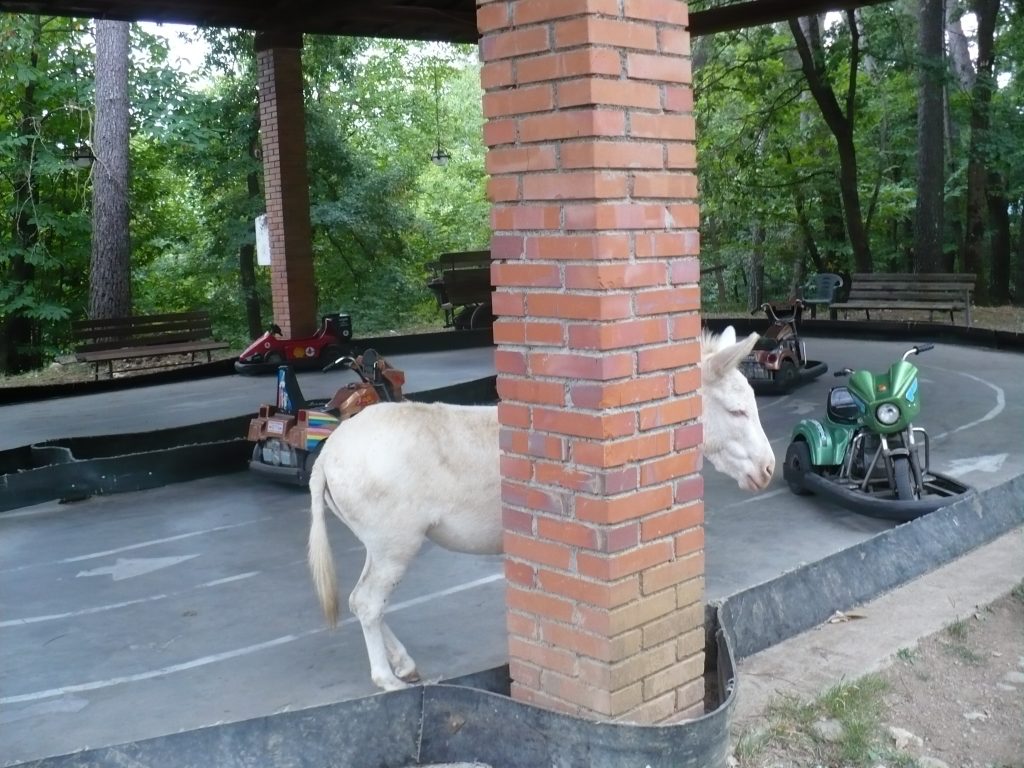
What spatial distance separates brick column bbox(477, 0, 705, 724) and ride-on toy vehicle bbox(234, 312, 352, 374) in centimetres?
1203

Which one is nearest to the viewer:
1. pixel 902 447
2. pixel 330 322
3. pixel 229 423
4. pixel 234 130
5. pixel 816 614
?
pixel 816 614

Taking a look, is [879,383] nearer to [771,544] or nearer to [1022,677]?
[771,544]

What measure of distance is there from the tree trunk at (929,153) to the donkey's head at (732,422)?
53.1 feet

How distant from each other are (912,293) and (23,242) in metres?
17.1

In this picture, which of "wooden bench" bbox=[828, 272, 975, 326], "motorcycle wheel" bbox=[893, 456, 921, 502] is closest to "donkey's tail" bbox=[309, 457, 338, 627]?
"motorcycle wheel" bbox=[893, 456, 921, 502]

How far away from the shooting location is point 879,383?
6973 mm

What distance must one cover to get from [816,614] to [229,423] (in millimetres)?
6802

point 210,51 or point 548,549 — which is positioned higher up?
point 210,51

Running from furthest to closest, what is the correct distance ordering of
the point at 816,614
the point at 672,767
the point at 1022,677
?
1. the point at 816,614
2. the point at 1022,677
3. the point at 672,767

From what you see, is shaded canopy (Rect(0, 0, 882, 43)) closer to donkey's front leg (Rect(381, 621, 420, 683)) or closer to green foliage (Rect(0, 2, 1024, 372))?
green foliage (Rect(0, 2, 1024, 372))

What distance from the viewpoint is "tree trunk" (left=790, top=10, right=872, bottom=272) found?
1905 centimetres

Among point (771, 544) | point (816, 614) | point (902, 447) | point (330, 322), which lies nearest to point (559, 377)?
point (816, 614)

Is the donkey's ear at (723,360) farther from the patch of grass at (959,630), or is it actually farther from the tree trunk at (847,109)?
the tree trunk at (847,109)

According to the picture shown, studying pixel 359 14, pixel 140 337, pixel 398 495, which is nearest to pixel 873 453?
pixel 398 495
